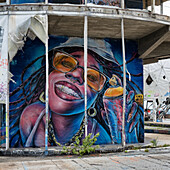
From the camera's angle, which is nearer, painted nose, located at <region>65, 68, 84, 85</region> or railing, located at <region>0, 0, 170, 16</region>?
railing, located at <region>0, 0, 170, 16</region>

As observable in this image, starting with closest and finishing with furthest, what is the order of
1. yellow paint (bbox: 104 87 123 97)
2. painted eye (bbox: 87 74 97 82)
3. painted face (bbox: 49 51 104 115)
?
painted face (bbox: 49 51 104 115), painted eye (bbox: 87 74 97 82), yellow paint (bbox: 104 87 123 97)

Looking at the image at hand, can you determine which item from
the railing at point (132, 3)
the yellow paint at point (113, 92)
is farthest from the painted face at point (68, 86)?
the railing at point (132, 3)

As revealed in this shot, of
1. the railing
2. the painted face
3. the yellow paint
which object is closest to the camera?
the railing

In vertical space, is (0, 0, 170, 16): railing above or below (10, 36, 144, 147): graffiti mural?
above

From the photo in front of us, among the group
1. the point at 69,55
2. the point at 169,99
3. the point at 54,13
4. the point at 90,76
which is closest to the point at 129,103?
the point at 90,76

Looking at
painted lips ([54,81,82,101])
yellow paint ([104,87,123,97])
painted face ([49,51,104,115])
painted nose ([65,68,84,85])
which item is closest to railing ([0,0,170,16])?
painted face ([49,51,104,115])

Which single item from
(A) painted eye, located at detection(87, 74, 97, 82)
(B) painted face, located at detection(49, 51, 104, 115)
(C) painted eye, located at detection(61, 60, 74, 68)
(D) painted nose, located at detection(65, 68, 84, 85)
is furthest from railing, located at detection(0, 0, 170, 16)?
(A) painted eye, located at detection(87, 74, 97, 82)

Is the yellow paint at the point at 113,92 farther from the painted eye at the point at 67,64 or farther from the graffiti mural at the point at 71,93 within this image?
the painted eye at the point at 67,64

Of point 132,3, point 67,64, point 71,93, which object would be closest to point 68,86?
point 71,93

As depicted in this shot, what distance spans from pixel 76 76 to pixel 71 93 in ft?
2.26

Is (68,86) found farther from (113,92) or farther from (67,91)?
(113,92)

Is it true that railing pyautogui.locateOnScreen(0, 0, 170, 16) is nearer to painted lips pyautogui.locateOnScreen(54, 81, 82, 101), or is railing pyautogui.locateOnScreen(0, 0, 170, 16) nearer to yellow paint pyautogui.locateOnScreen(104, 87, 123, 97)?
painted lips pyautogui.locateOnScreen(54, 81, 82, 101)

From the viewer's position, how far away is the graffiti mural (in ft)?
35.1

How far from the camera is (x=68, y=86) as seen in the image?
11156 mm
